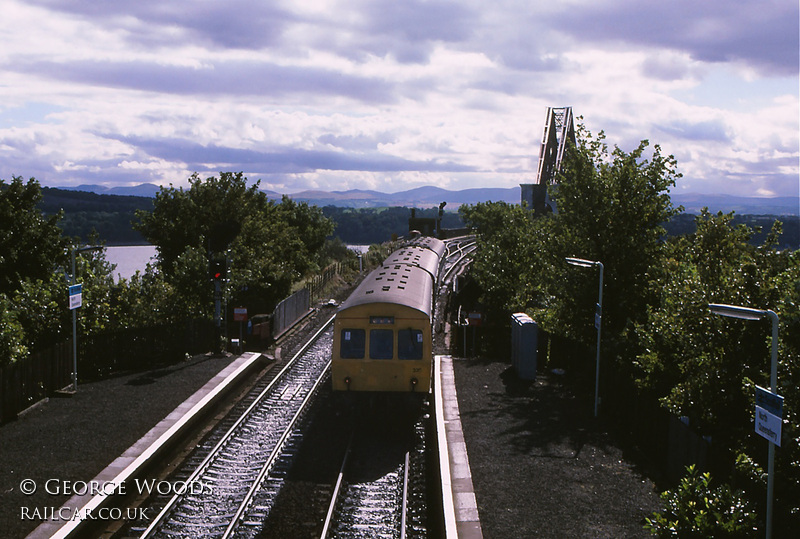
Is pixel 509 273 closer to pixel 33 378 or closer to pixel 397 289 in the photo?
pixel 397 289

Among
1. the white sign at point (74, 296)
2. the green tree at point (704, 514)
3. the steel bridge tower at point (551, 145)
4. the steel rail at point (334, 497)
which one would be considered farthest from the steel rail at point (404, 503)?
the steel bridge tower at point (551, 145)

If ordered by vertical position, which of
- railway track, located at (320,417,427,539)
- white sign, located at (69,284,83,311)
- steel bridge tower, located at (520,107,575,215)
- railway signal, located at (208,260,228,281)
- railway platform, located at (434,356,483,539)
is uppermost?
steel bridge tower, located at (520,107,575,215)

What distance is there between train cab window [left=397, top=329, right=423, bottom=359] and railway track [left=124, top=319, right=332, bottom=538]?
3.39 metres

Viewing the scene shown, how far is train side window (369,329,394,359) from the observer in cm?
1655

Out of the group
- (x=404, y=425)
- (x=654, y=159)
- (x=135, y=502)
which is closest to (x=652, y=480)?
(x=404, y=425)

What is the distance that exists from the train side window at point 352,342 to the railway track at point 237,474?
240 centimetres

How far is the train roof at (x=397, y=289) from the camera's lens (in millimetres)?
16750

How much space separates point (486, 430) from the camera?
52.4 ft

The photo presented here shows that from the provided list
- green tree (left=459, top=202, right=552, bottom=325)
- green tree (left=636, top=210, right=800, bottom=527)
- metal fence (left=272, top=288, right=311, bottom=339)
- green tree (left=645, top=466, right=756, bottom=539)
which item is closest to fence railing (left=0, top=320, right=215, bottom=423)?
metal fence (left=272, top=288, right=311, bottom=339)

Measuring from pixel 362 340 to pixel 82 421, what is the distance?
7.10 metres

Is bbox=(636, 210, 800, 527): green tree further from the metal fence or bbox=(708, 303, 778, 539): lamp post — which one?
the metal fence

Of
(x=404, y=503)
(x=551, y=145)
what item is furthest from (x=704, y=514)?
(x=551, y=145)

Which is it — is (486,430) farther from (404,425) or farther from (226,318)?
(226,318)

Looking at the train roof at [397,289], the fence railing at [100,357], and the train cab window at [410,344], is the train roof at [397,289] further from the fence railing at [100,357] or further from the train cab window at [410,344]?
the fence railing at [100,357]
